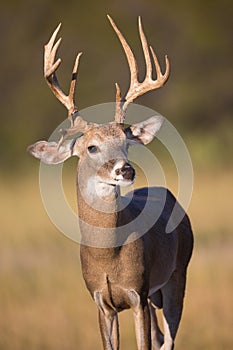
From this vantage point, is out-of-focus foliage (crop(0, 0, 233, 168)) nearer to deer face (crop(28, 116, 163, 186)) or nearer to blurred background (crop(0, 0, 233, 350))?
blurred background (crop(0, 0, 233, 350))

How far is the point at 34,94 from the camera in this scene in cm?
3781

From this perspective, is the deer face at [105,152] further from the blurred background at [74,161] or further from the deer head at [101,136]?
the blurred background at [74,161]

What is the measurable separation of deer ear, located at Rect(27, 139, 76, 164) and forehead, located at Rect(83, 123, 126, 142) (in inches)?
7.3

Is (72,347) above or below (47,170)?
below

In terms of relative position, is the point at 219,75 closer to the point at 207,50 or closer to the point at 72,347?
the point at 207,50

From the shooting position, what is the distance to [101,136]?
30.3 feet

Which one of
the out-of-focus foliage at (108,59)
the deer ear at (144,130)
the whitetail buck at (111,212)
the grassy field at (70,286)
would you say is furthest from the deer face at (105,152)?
the out-of-focus foliage at (108,59)

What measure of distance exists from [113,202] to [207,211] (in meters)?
10.9

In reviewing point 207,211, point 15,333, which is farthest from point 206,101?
point 15,333

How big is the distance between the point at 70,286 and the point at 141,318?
18.3 ft

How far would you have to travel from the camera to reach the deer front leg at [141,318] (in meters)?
9.30

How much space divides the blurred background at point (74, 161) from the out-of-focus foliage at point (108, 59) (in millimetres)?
43

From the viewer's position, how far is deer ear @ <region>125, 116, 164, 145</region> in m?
9.64

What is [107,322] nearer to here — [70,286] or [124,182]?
[124,182]
